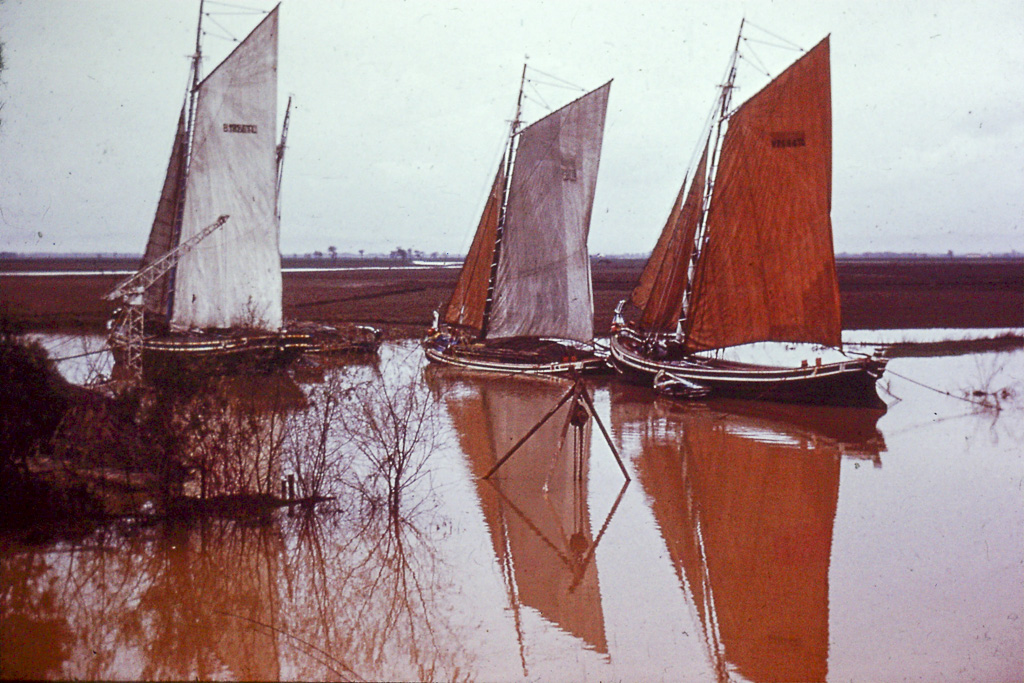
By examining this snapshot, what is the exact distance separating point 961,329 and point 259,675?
102 ft

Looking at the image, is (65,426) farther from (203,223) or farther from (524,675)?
(203,223)

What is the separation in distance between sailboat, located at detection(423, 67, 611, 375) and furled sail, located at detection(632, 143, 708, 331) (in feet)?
5.84

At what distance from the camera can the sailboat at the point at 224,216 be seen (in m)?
19.1

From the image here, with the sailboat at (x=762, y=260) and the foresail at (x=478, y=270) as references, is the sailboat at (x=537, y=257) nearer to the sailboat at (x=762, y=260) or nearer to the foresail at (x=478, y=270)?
the foresail at (x=478, y=270)

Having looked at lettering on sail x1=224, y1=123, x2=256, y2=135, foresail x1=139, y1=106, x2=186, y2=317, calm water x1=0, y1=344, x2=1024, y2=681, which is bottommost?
calm water x1=0, y1=344, x2=1024, y2=681

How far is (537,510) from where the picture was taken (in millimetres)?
12070

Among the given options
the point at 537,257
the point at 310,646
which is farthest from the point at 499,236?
the point at 310,646

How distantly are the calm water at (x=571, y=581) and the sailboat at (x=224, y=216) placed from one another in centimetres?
776

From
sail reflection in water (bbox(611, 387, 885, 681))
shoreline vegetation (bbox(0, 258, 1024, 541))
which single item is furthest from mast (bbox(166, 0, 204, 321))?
sail reflection in water (bbox(611, 387, 885, 681))

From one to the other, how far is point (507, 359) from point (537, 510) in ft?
34.9

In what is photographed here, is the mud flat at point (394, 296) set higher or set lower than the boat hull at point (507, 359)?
higher

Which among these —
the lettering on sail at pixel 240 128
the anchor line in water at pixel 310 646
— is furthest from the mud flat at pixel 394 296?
the anchor line in water at pixel 310 646

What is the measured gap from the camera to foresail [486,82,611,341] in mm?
21641

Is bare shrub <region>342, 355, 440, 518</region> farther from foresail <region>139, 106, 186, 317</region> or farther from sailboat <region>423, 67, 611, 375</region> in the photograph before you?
sailboat <region>423, 67, 611, 375</region>
